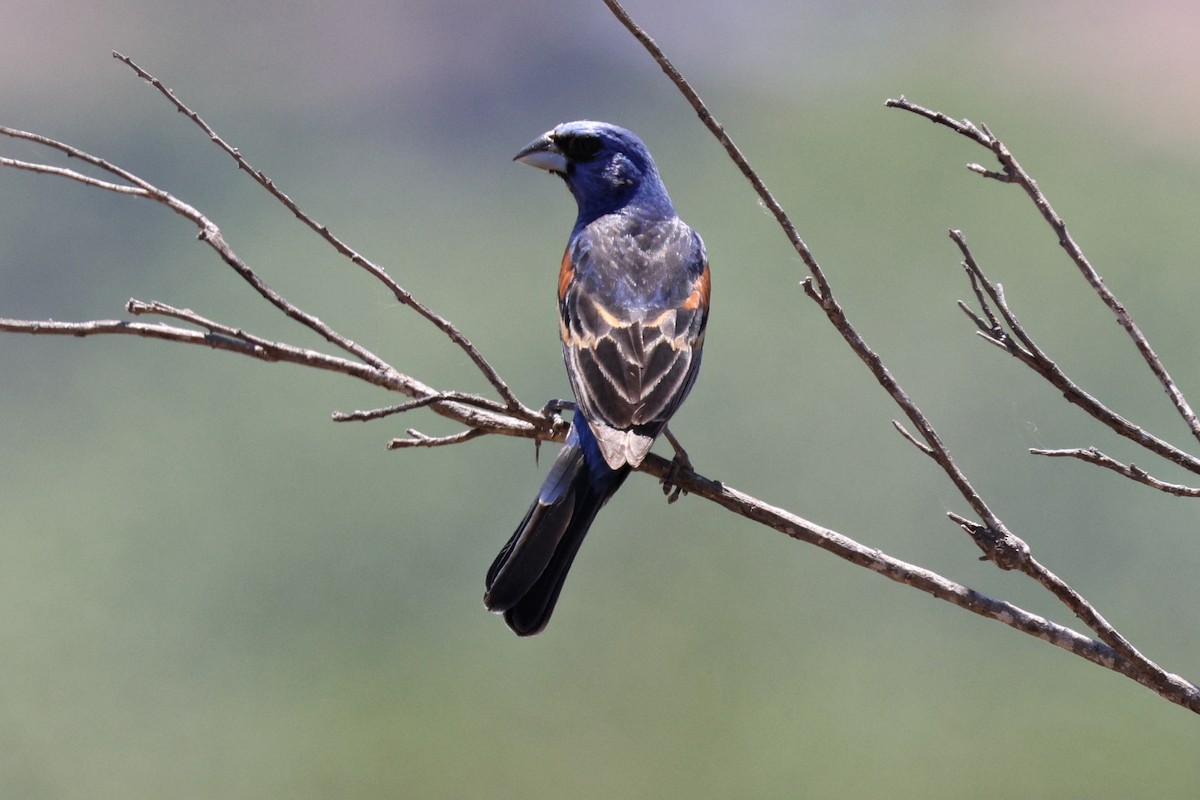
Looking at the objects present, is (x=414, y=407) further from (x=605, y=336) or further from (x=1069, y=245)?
(x=1069, y=245)

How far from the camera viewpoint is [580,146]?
5.04 metres

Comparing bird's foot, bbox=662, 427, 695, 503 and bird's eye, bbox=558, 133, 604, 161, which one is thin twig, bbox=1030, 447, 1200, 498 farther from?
bird's eye, bbox=558, 133, 604, 161

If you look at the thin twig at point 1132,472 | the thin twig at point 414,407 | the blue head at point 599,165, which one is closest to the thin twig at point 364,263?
the thin twig at point 414,407

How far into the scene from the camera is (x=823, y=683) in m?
32.5

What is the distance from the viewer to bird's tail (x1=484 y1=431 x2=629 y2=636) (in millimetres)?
3377

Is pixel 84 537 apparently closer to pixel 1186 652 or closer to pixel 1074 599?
pixel 1186 652

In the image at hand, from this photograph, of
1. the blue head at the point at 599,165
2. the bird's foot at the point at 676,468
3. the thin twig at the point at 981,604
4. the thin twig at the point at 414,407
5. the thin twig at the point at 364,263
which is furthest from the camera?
the blue head at the point at 599,165

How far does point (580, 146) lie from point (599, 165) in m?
0.11

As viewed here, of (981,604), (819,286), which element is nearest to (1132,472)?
(981,604)

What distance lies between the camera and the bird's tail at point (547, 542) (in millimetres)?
3377

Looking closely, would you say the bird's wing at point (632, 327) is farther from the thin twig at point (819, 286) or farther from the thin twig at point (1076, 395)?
the thin twig at point (1076, 395)

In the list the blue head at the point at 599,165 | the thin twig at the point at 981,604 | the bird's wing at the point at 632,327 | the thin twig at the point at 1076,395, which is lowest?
the thin twig at the point at 981,604

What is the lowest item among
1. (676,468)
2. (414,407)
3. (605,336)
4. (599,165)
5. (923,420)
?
(414,407)

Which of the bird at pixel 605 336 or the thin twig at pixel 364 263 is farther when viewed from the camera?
the bird at pixel 605 336
